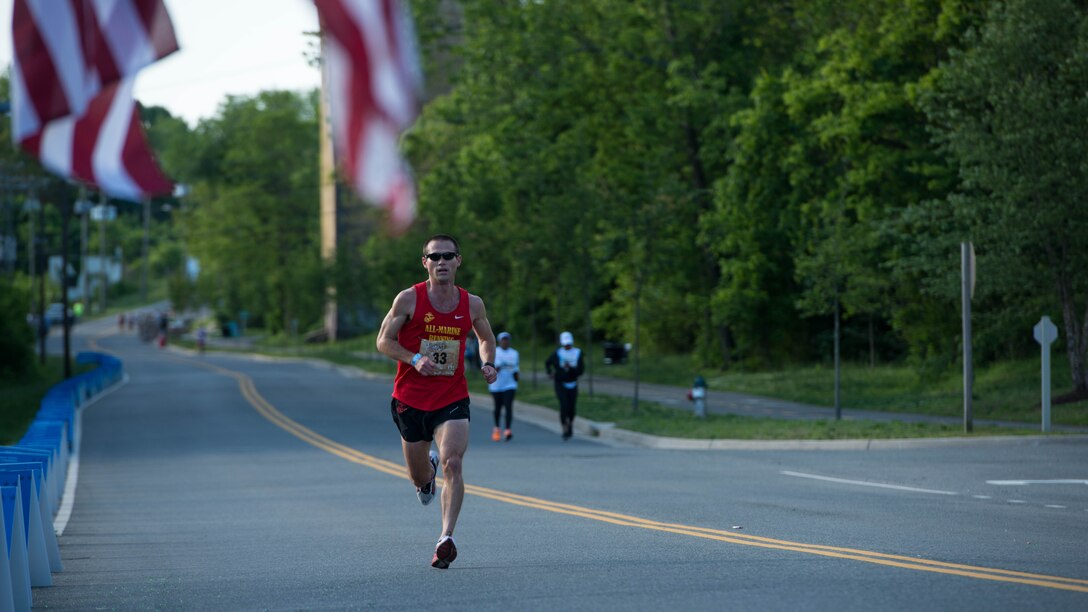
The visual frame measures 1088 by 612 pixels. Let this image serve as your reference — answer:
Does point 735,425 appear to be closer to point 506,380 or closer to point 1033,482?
point 506,380

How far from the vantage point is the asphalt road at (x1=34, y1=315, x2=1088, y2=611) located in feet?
28.0

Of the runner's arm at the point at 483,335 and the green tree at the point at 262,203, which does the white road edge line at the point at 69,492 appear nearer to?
the runner's arm at the point at 483,335

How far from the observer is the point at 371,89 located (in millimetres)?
4582

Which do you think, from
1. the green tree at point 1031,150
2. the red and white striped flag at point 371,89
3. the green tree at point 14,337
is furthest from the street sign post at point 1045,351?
the green tree at point 14,337

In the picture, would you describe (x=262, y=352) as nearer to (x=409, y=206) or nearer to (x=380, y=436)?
(x=380, y=436)

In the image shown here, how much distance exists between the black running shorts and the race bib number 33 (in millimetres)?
261

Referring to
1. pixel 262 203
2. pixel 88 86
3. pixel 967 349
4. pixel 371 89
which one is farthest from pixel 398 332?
pixel 262 203

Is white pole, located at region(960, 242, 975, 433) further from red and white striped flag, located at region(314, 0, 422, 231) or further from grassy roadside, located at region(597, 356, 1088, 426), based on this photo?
red and white striped flag, located at region(314, 0, 422, 231)

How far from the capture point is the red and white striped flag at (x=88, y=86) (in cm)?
442

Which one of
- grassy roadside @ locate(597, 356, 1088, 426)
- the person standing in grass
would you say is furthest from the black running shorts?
grassy roadside @ locate(597, 356, 1088, 426)

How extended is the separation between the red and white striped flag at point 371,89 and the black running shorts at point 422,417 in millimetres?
5290

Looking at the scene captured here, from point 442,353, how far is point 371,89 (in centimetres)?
539

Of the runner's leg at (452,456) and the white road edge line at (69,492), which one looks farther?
the white road edge line at (69,492)

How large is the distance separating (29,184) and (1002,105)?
17.2 meters
